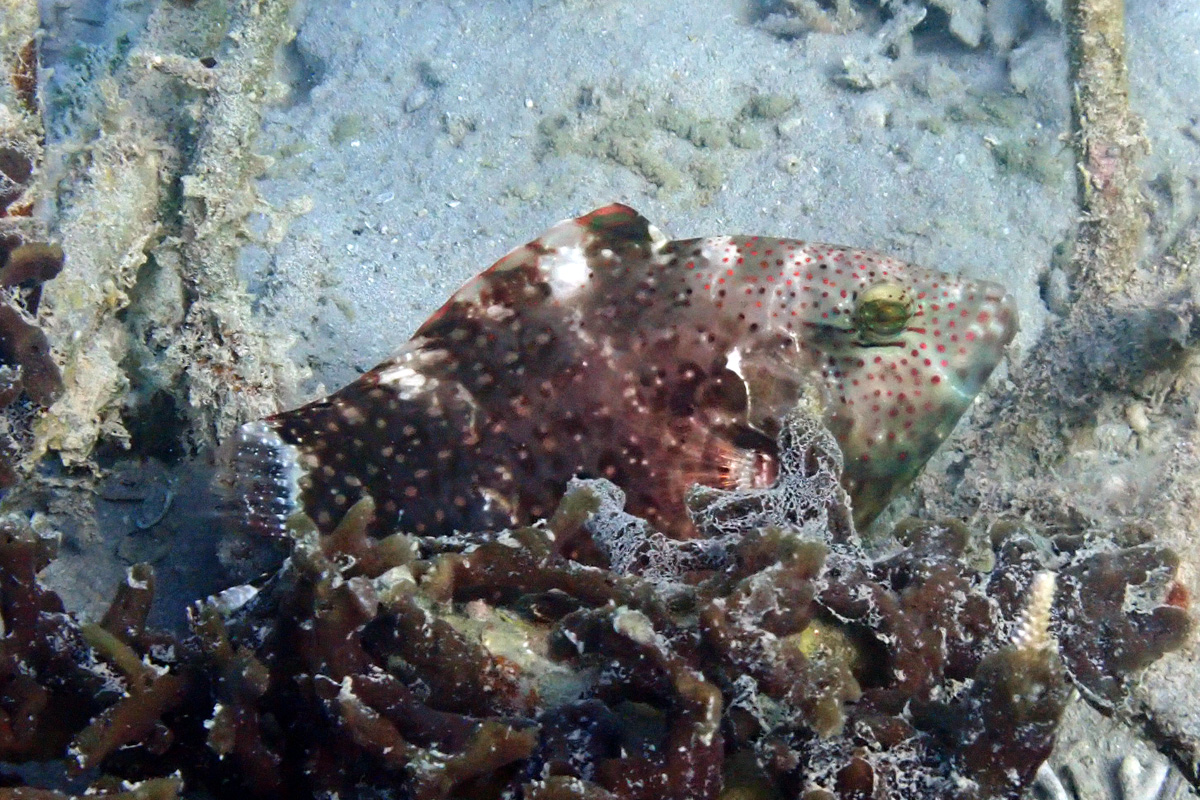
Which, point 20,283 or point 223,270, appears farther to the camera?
point 223,270

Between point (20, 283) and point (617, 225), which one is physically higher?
point (617, 225)

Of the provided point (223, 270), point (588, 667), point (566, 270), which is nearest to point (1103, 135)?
point (566, 270)

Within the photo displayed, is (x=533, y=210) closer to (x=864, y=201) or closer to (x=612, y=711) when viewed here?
(x=864, y=201)

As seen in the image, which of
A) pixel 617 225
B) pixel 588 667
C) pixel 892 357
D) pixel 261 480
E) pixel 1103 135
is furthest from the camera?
pixel 1103 135

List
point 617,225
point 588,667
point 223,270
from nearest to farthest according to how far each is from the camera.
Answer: point 588,667, point 617,225, point 223,270

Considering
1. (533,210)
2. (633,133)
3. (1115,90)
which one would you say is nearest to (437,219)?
(533,210)

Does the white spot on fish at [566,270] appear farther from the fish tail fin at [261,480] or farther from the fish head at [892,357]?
the fish tail fin at [261,480]

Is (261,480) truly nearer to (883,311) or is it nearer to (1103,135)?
(883,311)
